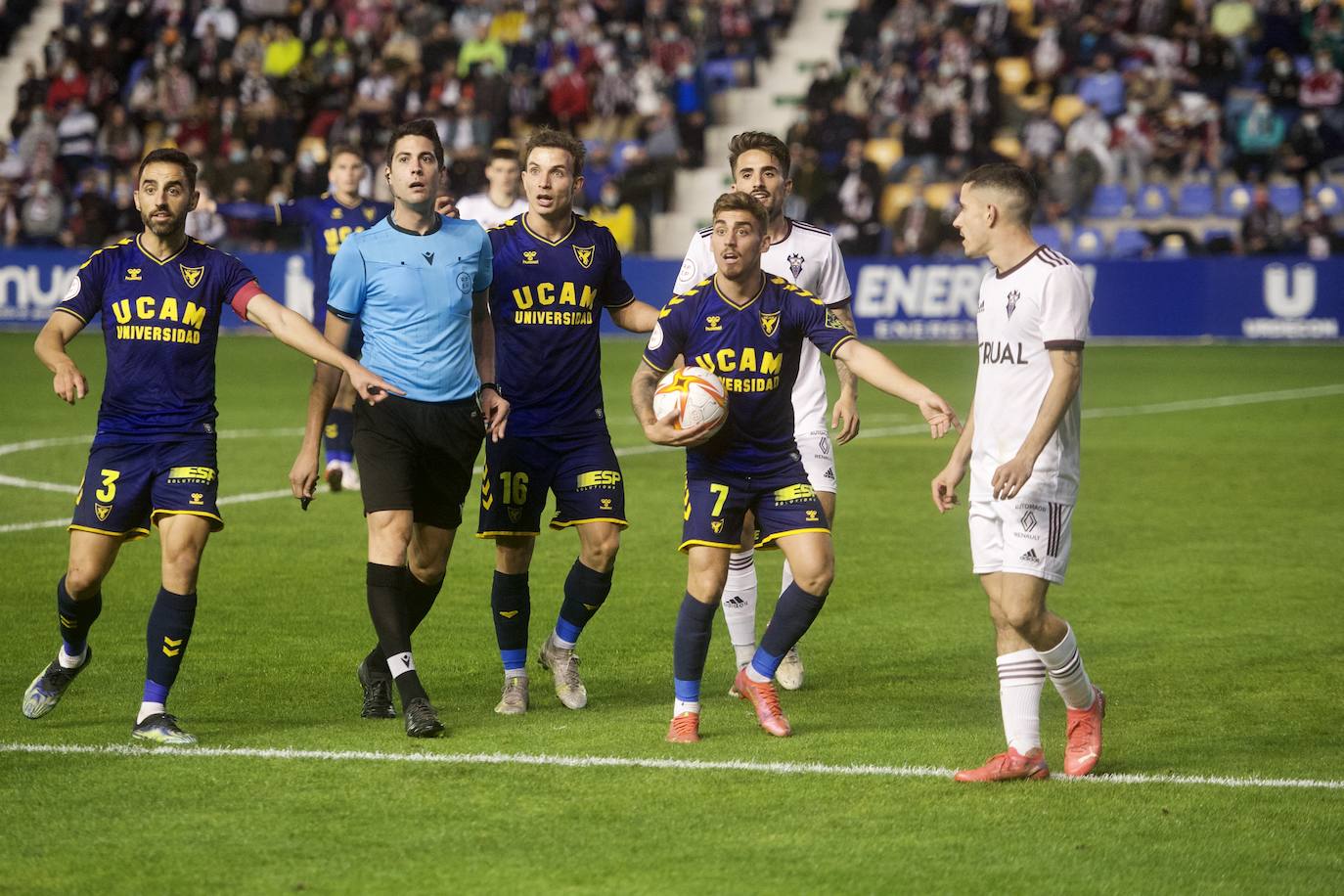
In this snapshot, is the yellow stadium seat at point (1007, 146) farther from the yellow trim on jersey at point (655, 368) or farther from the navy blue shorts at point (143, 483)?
the navy blue shorts at point (143, 483)

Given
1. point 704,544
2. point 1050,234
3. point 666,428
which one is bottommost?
point 704,544

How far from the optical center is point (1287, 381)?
21.6 metres

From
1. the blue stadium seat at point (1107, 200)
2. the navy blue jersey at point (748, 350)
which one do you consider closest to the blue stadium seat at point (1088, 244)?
the blue stadium seat at point (1107, 200)

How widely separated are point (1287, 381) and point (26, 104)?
22.6m

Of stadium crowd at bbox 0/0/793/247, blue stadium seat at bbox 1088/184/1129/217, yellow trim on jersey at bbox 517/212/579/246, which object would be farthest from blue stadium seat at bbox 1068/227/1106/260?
yellow trim on jersey at bbox 517/212/579/246

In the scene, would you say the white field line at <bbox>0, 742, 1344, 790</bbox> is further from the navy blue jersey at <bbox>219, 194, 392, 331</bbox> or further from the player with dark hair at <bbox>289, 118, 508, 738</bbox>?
the navy blue jersey at <bbox>219, 194, 392, 331</bbox>

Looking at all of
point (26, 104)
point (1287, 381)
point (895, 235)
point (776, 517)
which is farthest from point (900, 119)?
point (776, 517)

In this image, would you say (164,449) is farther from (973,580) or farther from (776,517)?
(973,580)

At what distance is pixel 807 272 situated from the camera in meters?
8.37

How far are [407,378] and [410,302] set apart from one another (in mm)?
292

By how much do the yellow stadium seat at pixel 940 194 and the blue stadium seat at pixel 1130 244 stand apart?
8.26 ft

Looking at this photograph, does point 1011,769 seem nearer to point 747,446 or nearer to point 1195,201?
point 747,446

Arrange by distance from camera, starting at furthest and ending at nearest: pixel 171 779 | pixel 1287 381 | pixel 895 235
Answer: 1. pixel 895 235
2. pixel 1287 381
3. pixel 171 779

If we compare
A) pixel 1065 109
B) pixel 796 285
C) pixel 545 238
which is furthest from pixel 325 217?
pixel 1065 109
